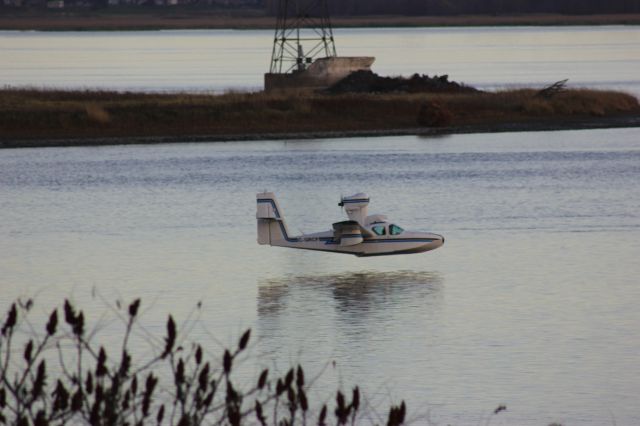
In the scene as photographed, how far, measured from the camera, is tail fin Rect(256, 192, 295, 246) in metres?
35.8

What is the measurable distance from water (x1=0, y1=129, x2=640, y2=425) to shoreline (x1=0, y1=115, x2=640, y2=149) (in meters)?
3.36

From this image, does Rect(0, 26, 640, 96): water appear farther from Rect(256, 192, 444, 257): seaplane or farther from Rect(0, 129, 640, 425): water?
Rect(256, 192, 444, 257): seaplane

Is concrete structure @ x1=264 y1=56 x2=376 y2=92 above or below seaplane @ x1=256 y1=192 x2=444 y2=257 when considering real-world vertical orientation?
above

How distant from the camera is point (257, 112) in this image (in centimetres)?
7550

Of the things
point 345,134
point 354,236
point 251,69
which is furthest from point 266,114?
point 251,69

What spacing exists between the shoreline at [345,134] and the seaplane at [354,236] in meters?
36.2

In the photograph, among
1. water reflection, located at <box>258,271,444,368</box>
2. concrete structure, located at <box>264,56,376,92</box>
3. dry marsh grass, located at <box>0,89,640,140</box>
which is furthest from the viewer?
concrete structure, located at <box>264,56,376,92</box>

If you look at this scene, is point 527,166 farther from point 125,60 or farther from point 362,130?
point 125,60

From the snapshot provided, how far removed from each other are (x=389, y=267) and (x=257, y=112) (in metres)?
40.7

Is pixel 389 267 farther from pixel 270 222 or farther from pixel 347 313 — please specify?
pixel 347 313

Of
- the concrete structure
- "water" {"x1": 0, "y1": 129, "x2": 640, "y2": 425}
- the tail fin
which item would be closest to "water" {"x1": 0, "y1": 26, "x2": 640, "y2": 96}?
the concrete structure

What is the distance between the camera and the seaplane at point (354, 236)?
34969 millimetres

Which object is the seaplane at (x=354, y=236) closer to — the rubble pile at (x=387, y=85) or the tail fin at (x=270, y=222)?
the tail fin at (x=270, y=222)

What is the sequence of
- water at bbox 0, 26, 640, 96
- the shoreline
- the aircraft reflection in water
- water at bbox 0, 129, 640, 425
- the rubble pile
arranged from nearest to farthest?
water at bbox 0, 129, 640, 425, the aircraft reflection in water, the shoreline, the rubble pile, water at bbox 0, 26, 640, 96
